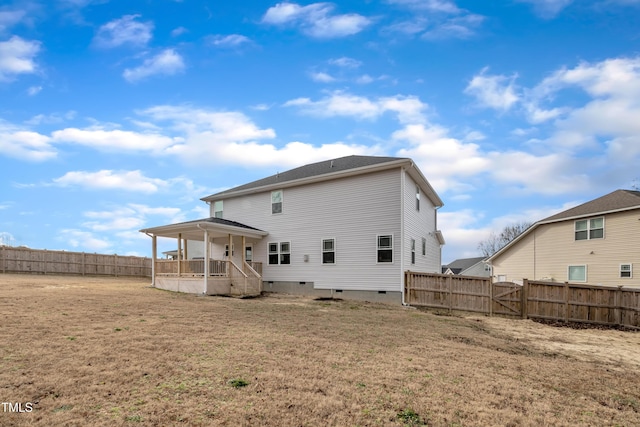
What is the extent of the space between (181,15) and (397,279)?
12.6m

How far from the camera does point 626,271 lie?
1841 centimetres

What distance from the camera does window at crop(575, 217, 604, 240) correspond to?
19656 millimetres

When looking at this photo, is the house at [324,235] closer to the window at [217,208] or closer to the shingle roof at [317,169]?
the shingle roof at [317,169]

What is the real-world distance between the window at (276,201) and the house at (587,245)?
15959 millimetres

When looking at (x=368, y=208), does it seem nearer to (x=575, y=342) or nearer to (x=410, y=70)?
(x=410, y=70)

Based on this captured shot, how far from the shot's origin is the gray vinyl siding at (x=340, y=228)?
16.0 metres

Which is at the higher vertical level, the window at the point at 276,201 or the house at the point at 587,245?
the window at the point at 276,201

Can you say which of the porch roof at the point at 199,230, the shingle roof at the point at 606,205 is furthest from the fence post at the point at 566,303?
the porch roof at the point at 199,230

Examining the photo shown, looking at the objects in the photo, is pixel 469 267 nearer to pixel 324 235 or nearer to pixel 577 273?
pixel 577 273

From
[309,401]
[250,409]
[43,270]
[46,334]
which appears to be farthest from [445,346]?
[43,270]

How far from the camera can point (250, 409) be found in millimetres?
4020

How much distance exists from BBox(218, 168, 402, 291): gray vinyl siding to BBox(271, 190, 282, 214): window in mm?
277

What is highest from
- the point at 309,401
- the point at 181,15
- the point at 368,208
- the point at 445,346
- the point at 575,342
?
the point at 181,15

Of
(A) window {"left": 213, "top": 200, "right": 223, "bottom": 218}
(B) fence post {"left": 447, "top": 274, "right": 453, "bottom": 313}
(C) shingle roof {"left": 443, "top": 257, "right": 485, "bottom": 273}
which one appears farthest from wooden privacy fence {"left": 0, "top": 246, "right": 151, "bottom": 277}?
(C) shingle roof {"left": 443, "top": 257, "right": 485, "bottom": 273}
